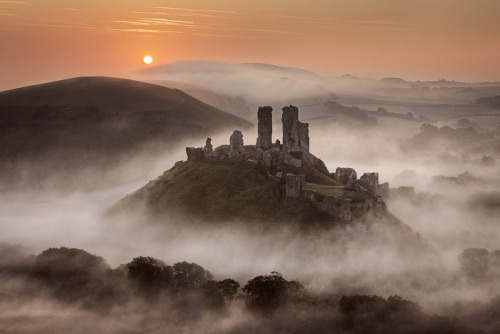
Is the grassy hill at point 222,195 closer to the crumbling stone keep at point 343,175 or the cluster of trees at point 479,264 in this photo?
the crumbling stone keep at point 343,175

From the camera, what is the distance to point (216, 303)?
260 feet

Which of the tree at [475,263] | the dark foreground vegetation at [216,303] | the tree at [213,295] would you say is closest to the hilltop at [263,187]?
the dark foreground vegetation at [216,303]

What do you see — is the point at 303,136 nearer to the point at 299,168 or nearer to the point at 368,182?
Result: the point at 299,168

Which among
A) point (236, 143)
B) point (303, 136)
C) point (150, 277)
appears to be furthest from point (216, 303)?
point (303, 136)

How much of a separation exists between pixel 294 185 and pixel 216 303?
24.7 m

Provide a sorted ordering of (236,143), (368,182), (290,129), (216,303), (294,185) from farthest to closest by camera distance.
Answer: (290,129)
(236,143)
(368,182)
(294,185)
(216,303)

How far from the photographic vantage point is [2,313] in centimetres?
8762

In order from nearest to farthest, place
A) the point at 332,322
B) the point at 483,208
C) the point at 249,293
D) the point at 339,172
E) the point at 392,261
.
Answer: the point at 332,322
the point at 249,293
the point at 392,261
the point at 339,172
the point at 483,208

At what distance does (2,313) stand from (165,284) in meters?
26.6

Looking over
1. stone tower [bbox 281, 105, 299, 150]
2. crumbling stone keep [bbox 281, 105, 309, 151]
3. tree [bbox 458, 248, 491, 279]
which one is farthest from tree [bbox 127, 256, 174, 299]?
tree [bbox 458, 248, 491, 279]

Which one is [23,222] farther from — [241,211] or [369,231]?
[369,231]

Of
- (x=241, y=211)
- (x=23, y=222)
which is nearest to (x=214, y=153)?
(x=241, y=211)

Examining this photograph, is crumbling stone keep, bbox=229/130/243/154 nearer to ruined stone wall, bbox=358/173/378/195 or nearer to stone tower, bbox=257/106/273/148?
stone tower, bbox=257/106/273/148

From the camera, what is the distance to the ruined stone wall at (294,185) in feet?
305
